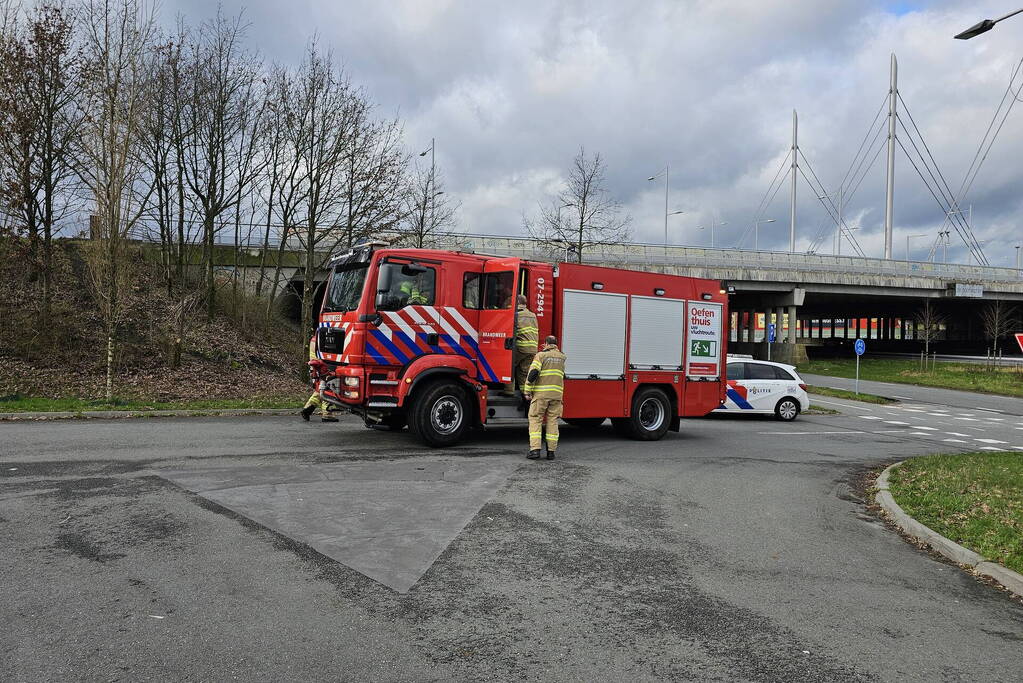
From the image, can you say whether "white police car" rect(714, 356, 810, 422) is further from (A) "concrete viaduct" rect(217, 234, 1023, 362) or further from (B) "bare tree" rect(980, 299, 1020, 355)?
(B) "bare tree" rect(980, 299, 1020, 355)

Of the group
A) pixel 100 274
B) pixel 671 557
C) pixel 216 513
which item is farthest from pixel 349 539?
pixel 100 274

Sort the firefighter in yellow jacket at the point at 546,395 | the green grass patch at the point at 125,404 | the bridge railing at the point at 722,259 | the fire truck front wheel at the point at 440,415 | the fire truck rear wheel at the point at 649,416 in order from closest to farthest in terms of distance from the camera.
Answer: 1. the firefighter in yellow jacket at the point at 546,395
2. the fire truck front wheel at the point at 440,415
3. the fire truck rear wheel at the point at 649,416
4. the green grass patch at the point at 125,404
5. the bridge railing at the point at 722,259

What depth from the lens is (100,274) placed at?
1611cm

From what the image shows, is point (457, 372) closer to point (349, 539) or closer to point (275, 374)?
point (349, 539)

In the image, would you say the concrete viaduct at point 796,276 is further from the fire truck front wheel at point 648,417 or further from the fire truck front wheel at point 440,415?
the fire truck front wheel at point 440,415

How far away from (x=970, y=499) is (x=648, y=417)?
231 inches

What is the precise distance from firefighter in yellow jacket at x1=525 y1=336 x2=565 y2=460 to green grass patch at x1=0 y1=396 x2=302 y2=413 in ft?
25.2

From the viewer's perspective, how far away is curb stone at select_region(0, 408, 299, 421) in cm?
1329

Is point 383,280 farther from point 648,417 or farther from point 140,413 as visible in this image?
point 140,413

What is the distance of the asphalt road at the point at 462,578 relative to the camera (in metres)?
3.84

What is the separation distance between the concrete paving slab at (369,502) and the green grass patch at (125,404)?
24.4 feet

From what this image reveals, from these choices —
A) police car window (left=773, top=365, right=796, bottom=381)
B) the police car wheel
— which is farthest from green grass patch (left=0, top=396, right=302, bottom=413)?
police car window (left=773, top=365, right=796, bottom=381)

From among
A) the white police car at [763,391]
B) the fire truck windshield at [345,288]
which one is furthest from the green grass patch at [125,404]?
the white police car at [763,391]

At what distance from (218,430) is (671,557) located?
8.94 meters
